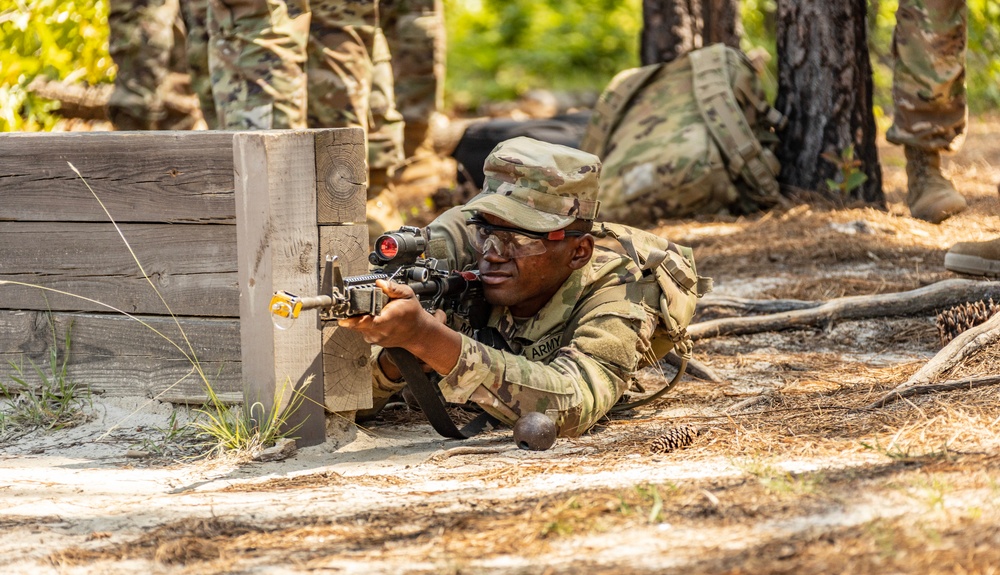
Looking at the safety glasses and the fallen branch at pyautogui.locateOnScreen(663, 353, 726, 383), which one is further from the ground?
the safety glasses

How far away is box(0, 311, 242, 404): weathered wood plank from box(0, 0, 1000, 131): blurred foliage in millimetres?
4288

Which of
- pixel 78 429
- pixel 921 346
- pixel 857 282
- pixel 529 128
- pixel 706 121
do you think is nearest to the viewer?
pixel 78 429

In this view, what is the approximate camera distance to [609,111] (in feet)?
25.2

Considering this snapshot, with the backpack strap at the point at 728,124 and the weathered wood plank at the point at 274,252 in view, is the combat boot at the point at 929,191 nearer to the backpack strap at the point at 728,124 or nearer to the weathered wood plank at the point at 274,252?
the backpack strap at the point at 728,124

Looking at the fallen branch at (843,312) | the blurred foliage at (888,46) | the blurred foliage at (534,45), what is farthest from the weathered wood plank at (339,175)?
the blurred foliage at (534,45)

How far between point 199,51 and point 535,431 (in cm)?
392

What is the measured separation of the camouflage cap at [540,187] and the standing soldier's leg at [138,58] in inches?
180

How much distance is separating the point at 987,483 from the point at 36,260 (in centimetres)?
281

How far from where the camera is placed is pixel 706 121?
7.07 meters

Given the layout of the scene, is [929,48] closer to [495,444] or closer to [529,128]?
[529,128]

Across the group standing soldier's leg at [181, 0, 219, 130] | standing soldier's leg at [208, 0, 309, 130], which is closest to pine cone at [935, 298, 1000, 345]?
standing soldier's leg at [208, 0, 309, 130]

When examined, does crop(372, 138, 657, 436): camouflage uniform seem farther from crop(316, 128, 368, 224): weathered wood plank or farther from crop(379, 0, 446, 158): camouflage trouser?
crop(379, 0, 446, 158): camouflage trouser

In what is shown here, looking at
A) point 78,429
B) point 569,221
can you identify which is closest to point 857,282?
point 569,221

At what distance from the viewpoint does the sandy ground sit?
7.23 ft
